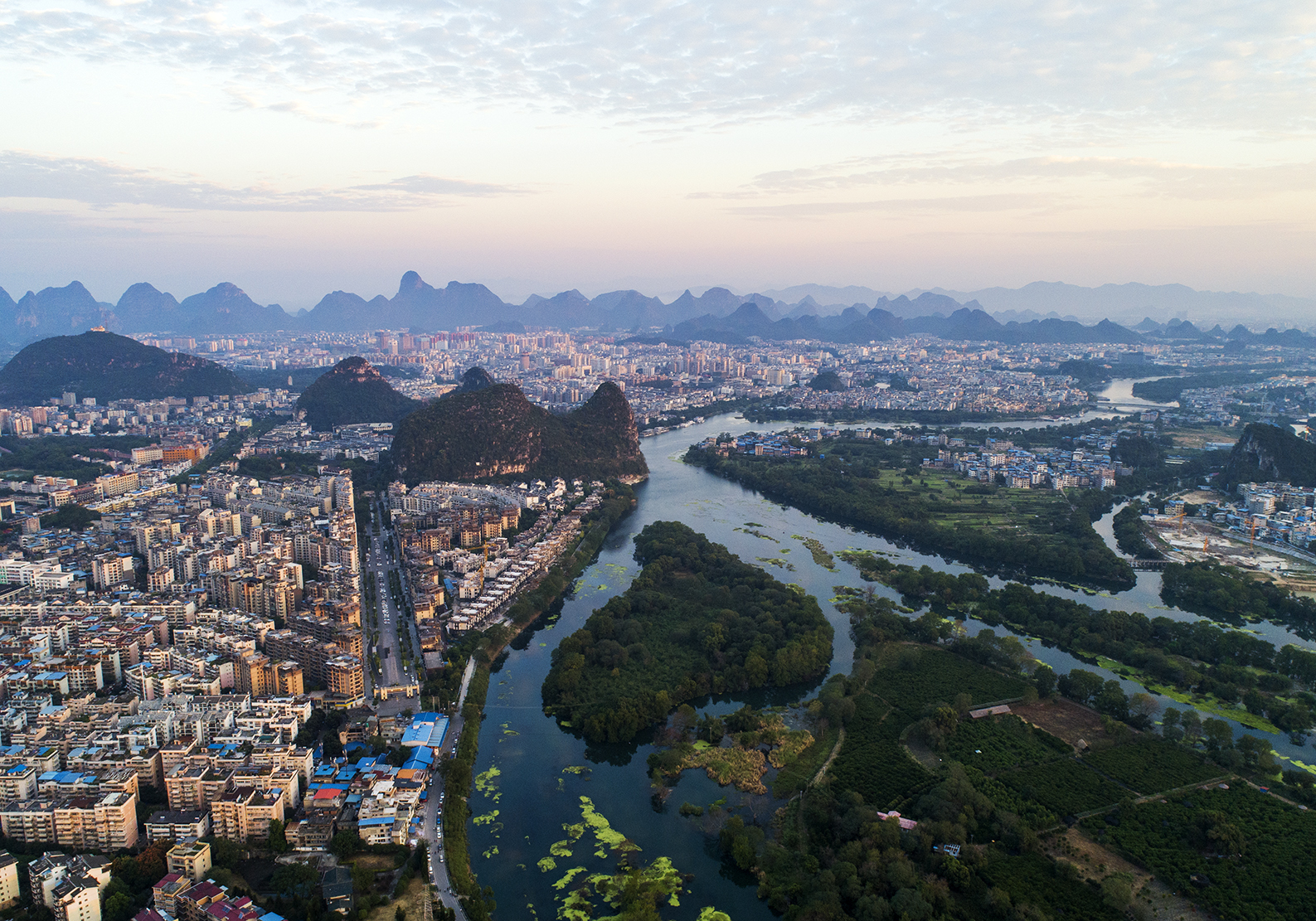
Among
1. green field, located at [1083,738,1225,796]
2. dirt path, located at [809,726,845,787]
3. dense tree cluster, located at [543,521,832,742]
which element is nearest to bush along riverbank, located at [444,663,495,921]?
dense tree cluster, located at [543,521,832,742]

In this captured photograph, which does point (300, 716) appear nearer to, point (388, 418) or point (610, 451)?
point (610, 451)

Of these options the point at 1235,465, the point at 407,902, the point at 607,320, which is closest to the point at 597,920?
the point at 407,902

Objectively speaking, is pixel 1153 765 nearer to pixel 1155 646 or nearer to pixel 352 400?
pixel 1155 646

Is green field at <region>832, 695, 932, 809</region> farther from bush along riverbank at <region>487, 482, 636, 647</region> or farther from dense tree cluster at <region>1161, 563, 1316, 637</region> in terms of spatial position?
dense tree cluster at <region>1161, 563, 1316, 637</region>

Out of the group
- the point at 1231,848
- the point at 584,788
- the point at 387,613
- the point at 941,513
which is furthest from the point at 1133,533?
the point at 387,613

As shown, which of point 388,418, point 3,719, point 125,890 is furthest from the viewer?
point 388,418

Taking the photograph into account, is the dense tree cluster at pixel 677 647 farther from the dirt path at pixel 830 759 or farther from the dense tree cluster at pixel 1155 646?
the dense tree cluster at pixel 1155 646
